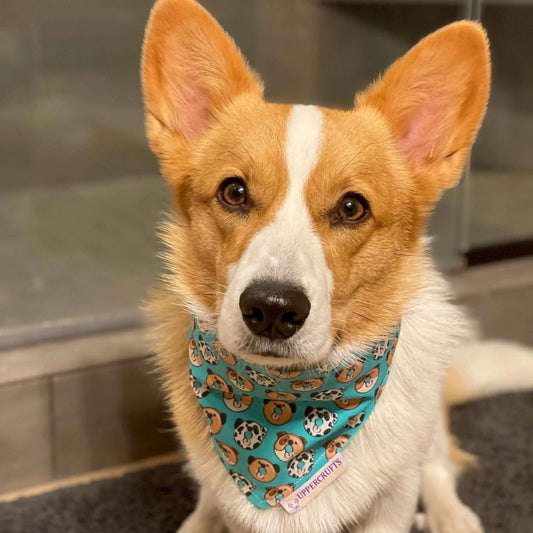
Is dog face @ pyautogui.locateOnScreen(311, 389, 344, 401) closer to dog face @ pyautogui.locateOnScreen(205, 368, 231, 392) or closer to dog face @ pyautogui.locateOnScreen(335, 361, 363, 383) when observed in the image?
dog face @ pyautogui.locateOnScreen(335, 361, 363, 383)

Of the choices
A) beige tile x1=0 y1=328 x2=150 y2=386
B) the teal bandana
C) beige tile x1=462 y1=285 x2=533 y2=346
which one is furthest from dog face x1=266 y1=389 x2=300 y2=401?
beige tile x1=462 y1=285 x2=533 y2=346

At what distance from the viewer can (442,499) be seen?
5.01 feet

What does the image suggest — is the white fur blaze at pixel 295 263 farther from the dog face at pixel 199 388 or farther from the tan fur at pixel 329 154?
the dog face at pixel 199 388

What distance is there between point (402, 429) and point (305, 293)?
395 mm

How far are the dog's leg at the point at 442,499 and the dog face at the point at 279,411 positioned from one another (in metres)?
0.39

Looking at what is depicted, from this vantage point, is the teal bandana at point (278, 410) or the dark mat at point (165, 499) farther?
the dark mat at point (165, 499)

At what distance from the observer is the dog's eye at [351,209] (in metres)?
1.11

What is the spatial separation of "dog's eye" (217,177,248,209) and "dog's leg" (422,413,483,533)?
662 millimetres

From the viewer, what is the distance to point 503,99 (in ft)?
7.72

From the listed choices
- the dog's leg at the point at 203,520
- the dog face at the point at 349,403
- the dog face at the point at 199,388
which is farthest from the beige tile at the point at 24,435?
the dog face at the point at 349,403

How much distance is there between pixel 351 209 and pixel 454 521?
29.6 inches

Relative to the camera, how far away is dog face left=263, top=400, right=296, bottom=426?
1231 mm

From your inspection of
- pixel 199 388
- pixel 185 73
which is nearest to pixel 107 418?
pixel 199 388

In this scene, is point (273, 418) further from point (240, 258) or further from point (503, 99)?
point (503, 99)
